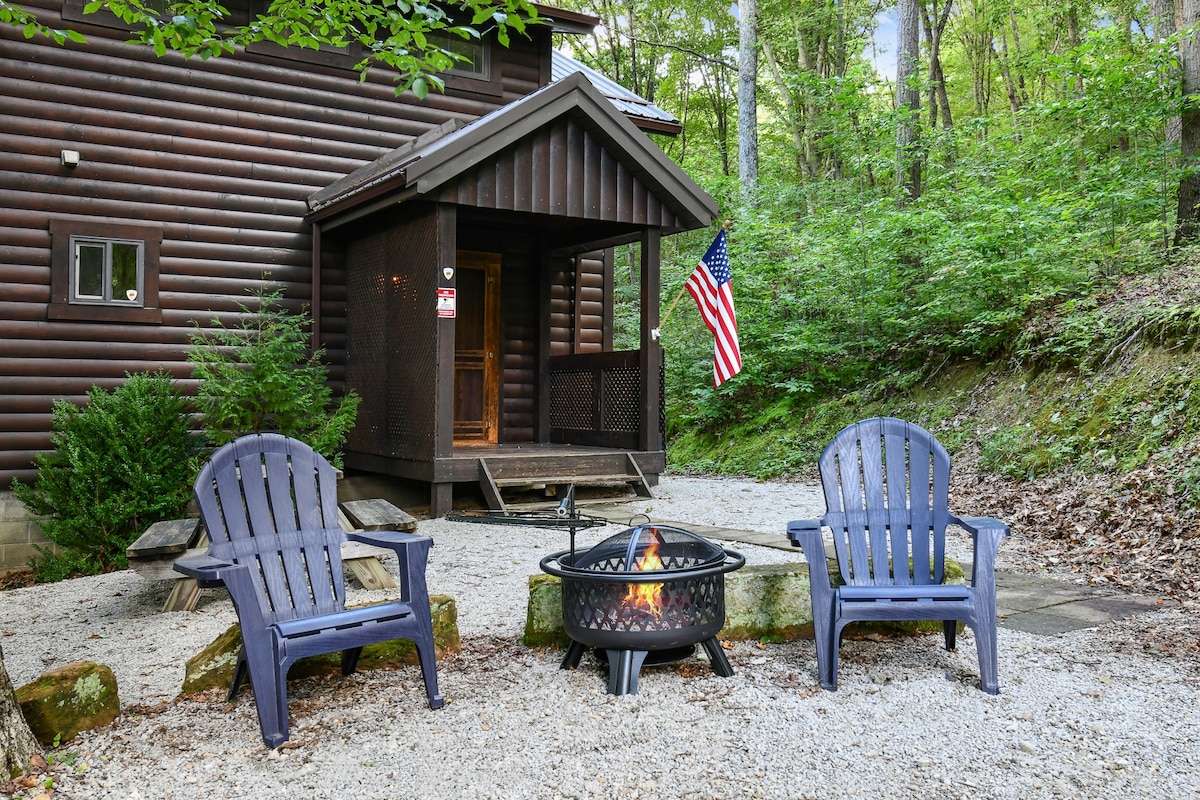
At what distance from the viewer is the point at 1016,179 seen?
11.6 metres

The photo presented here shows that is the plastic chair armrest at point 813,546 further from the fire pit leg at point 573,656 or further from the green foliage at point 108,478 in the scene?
the green foliage at point 108,478

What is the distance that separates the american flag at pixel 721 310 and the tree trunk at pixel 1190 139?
200 inches

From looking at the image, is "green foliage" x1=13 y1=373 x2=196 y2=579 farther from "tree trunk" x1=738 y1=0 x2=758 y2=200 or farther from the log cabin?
"tree trunk" x1=738 y1=0 x2=758 y2=200

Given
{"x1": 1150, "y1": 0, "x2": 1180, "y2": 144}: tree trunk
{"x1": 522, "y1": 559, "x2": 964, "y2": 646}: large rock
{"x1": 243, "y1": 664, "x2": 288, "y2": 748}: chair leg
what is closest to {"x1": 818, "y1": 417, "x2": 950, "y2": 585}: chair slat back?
{"x1": 522, "y1": 559, "x2": 964, "y2": 646}: large rock

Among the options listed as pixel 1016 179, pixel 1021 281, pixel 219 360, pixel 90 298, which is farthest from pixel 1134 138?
pixel 90 298

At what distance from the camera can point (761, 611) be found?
14.1 ft

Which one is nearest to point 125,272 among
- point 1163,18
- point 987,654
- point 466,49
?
point 466,49

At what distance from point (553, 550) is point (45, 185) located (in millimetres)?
5956

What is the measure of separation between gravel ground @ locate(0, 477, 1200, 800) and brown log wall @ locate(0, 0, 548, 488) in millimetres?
4603

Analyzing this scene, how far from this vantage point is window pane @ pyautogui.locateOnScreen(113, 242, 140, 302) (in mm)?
8711

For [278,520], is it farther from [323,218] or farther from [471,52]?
[471,52]

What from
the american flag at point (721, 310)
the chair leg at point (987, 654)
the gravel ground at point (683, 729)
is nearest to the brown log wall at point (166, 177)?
the american flag at point (721, 310)

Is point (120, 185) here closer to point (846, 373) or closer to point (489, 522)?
point (489, 522)

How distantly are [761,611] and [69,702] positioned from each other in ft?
9.32
